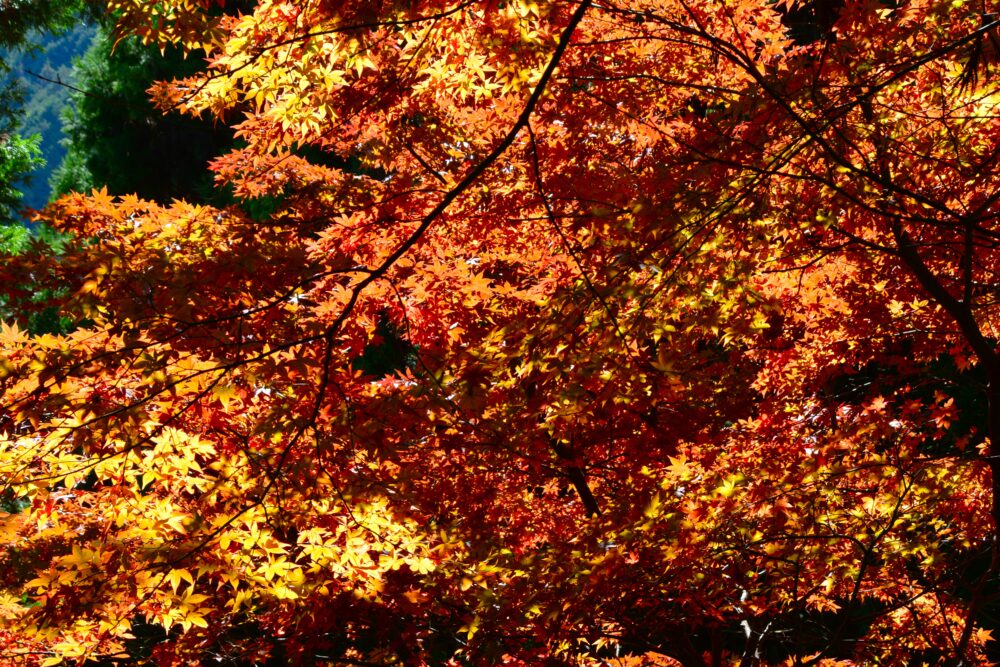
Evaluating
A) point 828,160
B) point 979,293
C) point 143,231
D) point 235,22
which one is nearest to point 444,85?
point 235,22

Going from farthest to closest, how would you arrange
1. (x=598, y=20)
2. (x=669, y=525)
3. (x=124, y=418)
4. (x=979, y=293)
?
(x=979, y=293)
(x=598, y=20)
(x=669, y=525)
(x=124, y=418)

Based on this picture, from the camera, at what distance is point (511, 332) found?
333 centimetres

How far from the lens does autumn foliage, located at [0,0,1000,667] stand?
120 inches

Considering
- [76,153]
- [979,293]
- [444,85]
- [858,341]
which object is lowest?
[858,341]

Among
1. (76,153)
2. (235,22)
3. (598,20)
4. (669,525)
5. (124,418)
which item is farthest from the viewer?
(76,153)

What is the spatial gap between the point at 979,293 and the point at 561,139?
3297 millimetres

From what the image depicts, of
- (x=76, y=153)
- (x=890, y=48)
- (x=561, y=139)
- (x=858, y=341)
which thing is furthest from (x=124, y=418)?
(x=76, y=153)

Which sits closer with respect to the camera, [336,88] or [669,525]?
[669,525]

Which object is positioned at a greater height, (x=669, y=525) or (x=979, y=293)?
(x=979, y=293)

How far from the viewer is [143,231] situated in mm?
3686

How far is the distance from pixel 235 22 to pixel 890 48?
333 centimetres

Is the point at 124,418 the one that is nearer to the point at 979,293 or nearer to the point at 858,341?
the point at 858,341

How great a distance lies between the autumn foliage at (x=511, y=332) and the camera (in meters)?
3.06

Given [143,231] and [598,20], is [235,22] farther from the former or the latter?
[598,20]
